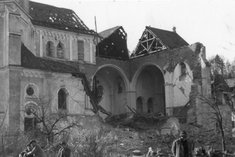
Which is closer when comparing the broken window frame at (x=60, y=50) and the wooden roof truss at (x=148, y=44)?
the broken window frame at (x=60, y=50)

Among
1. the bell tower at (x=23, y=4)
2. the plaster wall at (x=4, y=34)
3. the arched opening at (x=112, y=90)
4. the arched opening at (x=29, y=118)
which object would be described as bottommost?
the arched opening at (x=29, y=118)

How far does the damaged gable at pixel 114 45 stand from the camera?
47.8 meters

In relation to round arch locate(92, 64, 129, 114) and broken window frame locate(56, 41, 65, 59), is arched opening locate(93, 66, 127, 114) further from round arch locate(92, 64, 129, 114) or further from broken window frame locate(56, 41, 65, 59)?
broken window frame locate(56, 41, 65, 59)

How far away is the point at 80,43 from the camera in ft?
147

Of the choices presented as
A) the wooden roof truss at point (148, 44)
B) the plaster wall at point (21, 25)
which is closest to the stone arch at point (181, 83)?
the wooden roof truss at point (148, 44)

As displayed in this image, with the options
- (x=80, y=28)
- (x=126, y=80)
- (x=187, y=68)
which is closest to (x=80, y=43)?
(x=80, y=28)

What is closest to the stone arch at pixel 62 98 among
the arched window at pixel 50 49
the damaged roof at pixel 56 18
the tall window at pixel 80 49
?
the arched window at pixel 50 49

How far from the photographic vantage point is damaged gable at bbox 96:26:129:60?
47.8 meters

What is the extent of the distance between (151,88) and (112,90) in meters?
4.58

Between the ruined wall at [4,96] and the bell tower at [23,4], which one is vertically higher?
the bell tower at [23,4]

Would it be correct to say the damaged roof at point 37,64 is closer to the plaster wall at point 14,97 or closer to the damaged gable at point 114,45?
the plaster wall at point 14,97

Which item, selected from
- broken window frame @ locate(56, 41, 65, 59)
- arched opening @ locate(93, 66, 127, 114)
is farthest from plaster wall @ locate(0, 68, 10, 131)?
arched opening @ locate(93, 66, 127, 114)

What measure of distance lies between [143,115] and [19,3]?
576 inches

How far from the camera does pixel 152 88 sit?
169ft
